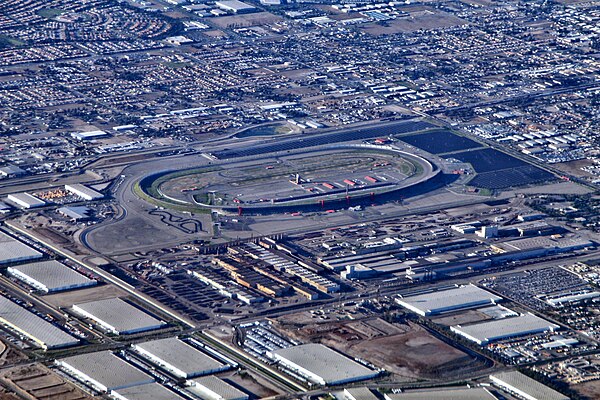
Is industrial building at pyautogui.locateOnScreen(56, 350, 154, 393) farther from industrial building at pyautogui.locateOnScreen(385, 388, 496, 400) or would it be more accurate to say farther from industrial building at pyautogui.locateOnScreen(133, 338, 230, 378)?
industrial building at pyautogui.locateOnScreen(385, 388, 496, 400)

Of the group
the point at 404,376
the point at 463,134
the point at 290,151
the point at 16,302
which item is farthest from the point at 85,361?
the point at 463,134

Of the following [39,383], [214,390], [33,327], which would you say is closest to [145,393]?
[214,390]

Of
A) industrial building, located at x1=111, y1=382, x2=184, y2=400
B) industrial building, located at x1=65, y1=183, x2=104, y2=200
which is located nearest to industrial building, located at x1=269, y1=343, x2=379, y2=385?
industrial building, located at x1=111, y1=382, x2=184, y2=400

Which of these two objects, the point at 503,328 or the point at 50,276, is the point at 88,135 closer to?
the point at 50,276

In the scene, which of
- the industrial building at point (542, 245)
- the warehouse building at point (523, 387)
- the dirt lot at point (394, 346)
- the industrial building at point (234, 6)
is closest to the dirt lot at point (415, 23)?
the industrial building at point (234, 6)

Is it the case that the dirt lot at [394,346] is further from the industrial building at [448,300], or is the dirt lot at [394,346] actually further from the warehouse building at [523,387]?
the industrial building at [448,300]

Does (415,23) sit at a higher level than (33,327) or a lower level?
lower

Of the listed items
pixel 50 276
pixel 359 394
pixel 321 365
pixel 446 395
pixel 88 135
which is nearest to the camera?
pixel 359 394

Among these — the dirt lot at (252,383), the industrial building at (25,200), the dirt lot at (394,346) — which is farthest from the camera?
the industrial building at (25,200)
